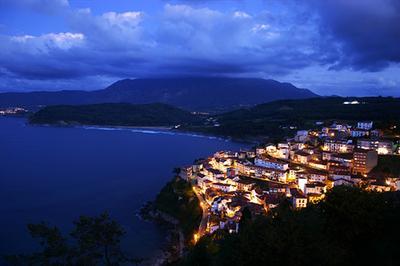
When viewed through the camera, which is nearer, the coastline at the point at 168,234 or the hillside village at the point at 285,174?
the coastline at the point at 168,234

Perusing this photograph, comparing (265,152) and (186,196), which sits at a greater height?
(265,152)

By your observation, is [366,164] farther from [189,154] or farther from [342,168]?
[189,154]

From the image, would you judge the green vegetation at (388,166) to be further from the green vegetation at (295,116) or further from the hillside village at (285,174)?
the green vegetation at (295,116)

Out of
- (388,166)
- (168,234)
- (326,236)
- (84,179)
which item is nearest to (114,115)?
(84,179)

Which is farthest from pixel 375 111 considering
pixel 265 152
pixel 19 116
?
pixel 19 116

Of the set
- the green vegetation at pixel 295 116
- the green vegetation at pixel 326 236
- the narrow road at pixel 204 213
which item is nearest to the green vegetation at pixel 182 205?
the narrow road at pixel 204 213
